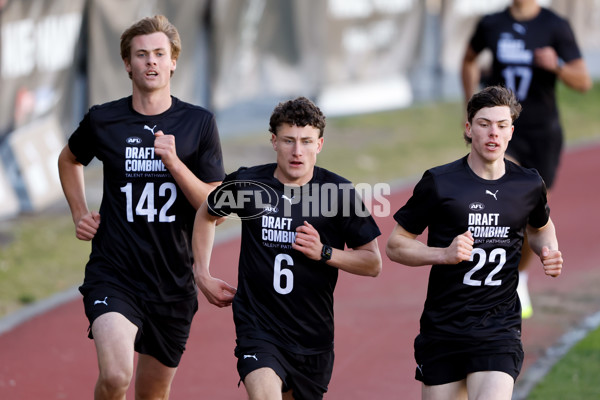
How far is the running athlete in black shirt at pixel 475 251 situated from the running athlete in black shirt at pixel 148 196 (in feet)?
4.08

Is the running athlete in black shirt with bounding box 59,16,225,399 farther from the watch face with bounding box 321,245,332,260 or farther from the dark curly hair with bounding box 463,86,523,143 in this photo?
the dark curly hair with bounding box 463,86,523,143

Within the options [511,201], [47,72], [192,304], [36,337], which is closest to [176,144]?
[192,304]

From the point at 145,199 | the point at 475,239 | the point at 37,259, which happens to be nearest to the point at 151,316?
the point at 145,199

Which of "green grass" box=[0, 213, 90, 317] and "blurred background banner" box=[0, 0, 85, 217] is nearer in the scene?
"green grass" box=[0, 213, 90, 317]

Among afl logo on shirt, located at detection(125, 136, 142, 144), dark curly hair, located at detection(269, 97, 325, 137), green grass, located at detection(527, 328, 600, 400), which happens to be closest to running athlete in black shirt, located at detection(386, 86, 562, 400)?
dark curly hair, located at detection(269, 97, 325, 137)

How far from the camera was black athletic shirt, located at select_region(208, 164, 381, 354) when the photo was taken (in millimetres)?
5266

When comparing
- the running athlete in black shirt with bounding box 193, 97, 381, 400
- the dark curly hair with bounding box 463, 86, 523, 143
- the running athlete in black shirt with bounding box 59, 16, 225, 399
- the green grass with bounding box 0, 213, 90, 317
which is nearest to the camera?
the running athlete in black shirt with bounding box 193, 97, 381, 400

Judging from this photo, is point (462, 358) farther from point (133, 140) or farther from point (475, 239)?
point (133, 140)

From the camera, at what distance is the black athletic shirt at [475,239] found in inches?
208

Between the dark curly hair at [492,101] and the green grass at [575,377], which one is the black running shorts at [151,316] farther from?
the green grass at [575,377]

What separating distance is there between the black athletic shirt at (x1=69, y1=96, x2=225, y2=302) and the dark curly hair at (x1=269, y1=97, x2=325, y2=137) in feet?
2.12

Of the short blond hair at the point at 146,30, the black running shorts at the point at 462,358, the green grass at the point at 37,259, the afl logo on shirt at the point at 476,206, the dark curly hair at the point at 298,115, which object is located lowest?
the green grass at the point at 37,259

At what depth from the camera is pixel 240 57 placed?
1708cm

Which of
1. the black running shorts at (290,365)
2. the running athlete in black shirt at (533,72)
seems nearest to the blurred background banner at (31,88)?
the running athlete in black shirt at (533,72)
